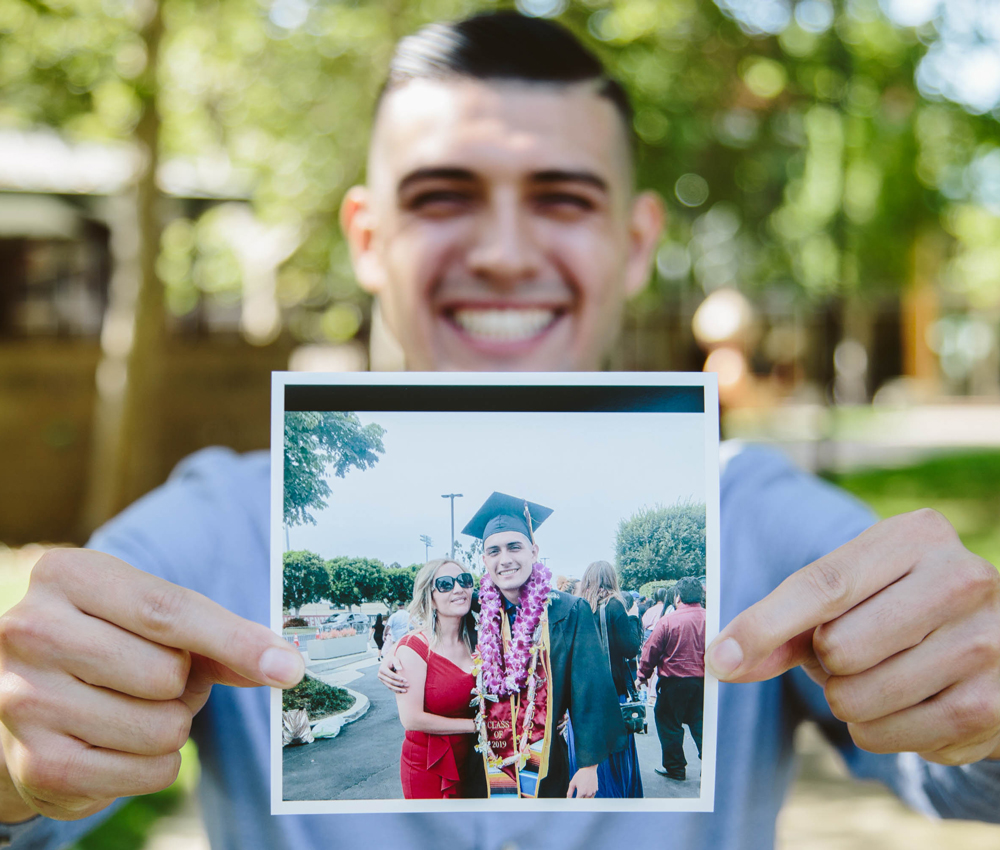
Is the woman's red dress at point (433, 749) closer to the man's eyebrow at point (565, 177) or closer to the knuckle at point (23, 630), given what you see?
the knuckle at point (23, 630)

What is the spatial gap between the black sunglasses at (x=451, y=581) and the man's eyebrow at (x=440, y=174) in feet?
2.95

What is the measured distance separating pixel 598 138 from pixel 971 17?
213 inches

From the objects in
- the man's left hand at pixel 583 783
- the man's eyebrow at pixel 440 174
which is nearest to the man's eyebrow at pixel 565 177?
the man's eyebrow at pixel 440 174

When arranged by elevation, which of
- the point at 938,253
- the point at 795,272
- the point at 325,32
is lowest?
the point at 795,272

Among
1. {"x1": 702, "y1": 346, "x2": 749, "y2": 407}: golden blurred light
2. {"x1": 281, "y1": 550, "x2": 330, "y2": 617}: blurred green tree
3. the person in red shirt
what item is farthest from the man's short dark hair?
{"x1": 702, "y1": 346, "x2": 749, "y2": 407}: golden blurred light

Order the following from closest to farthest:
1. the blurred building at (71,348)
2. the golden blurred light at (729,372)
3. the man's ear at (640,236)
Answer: the man's ear at (640,236), the blurred building at (71,348), the golden blurred light at (729,372)

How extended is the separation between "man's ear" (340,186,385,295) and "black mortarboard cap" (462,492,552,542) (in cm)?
91

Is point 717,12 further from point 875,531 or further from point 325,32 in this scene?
point 875,531

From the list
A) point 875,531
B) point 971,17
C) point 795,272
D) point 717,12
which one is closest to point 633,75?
point 717,12

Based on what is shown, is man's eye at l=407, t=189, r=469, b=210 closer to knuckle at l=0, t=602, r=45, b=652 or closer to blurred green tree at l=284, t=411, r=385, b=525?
blurred green tree at l=284, t=411, r=385, b=525

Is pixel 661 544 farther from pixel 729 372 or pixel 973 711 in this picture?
pixel 729 372

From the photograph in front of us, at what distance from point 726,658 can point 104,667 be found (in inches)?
30.2

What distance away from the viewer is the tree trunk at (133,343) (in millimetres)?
6566

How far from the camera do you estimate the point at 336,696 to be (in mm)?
1062
